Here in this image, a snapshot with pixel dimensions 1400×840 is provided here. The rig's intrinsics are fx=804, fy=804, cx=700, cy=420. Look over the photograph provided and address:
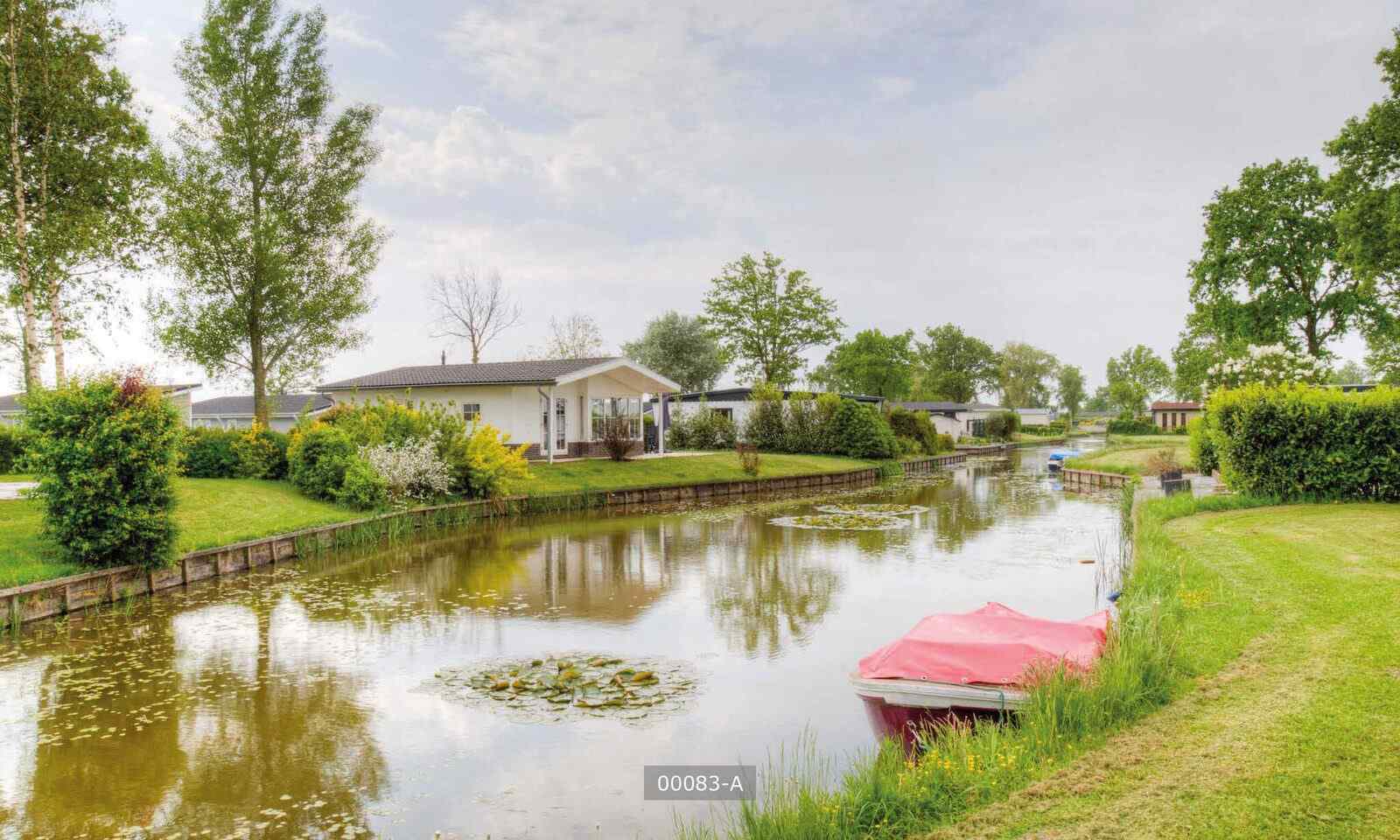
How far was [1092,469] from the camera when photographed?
3153cm

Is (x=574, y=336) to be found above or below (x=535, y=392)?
above

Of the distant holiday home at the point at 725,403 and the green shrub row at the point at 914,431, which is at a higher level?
the distant holiday home at the point at 725,403

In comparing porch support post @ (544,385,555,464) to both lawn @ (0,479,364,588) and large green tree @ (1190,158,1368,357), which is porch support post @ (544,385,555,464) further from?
large green tree @ (1190,158,1368,357)

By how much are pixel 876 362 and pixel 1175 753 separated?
64.1m

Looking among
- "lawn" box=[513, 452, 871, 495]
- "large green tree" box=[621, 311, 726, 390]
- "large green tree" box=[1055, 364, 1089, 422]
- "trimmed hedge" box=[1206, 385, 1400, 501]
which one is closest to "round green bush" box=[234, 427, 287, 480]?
"lawn" box=[513, 452, 871, 495]

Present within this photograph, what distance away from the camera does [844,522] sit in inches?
791

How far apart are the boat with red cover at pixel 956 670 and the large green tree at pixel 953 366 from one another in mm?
91138

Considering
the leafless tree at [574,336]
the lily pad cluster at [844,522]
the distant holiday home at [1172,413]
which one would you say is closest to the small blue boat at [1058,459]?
the lily pad cluster at [844,522]

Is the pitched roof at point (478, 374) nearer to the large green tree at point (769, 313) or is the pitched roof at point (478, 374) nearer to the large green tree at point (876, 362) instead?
the large green tree at point (769, 313)

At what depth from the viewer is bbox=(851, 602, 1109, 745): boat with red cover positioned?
5453 mm

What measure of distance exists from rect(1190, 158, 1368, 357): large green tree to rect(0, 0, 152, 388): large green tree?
3632 cm

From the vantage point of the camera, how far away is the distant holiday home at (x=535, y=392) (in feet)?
89.5

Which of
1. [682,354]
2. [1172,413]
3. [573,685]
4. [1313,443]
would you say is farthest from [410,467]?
[1172,413]

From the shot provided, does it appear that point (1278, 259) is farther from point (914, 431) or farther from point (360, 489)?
point (360, 489)
